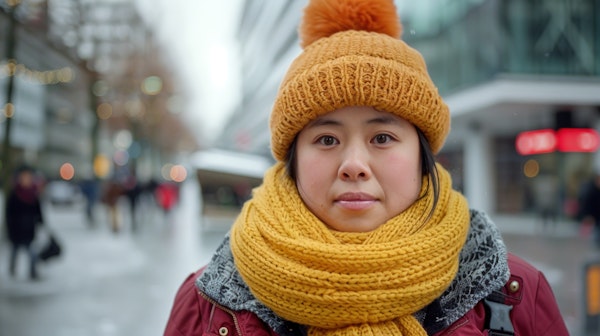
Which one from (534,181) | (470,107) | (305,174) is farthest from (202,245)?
(534,181)

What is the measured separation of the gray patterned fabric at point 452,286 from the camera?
150 centimetres

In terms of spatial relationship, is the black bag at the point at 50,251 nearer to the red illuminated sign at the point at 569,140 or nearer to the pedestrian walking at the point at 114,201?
the pedestrian walking at the point at 114,201

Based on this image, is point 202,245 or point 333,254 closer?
point 333,254

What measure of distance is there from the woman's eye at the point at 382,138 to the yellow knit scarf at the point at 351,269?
22cm

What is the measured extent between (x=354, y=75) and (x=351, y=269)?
54cm

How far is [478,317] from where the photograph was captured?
1.52 metres

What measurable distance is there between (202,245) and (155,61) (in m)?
14.6

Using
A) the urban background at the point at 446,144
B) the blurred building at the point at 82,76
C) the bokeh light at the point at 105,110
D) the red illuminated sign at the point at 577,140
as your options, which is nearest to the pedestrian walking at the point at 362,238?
the urban background at the point at 446,144

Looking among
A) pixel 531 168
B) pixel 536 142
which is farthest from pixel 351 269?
pixel 531 168

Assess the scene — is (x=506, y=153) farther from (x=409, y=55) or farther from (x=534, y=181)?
(x=409, y=55)

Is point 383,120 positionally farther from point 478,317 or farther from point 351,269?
point 478,317

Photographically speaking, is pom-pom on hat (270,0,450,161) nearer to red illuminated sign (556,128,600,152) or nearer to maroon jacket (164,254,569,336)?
maroon jacket (164,254,569,336)

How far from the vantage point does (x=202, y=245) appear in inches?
505

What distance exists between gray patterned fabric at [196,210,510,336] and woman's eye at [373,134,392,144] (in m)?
0.45
